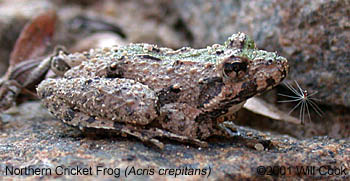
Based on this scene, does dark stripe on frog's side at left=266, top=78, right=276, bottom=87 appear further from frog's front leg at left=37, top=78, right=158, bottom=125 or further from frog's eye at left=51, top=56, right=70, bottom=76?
frog's eye at left=51, top=56, right=70, bottom=76

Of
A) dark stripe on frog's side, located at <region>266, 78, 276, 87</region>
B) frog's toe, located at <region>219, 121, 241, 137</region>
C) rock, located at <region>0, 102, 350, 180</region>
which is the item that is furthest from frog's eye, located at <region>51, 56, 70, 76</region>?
dark stripe on frog's side, located at <region>266, 78, 276, 87</region>

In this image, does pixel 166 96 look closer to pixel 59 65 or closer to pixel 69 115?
pixel 69 115

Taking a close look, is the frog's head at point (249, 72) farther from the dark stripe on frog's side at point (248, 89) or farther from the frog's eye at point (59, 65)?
the frog's eye at point (59, 65)

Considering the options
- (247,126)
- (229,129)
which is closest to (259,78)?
(229,129)

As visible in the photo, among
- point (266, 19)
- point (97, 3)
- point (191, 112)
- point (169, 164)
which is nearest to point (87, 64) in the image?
point (191, 112)

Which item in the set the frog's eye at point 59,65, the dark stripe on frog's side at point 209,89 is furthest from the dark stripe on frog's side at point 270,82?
the frog's eye at point 59,65

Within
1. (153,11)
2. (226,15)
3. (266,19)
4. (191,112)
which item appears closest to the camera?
(191,112)

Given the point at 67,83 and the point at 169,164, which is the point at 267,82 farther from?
the point at 67,83
